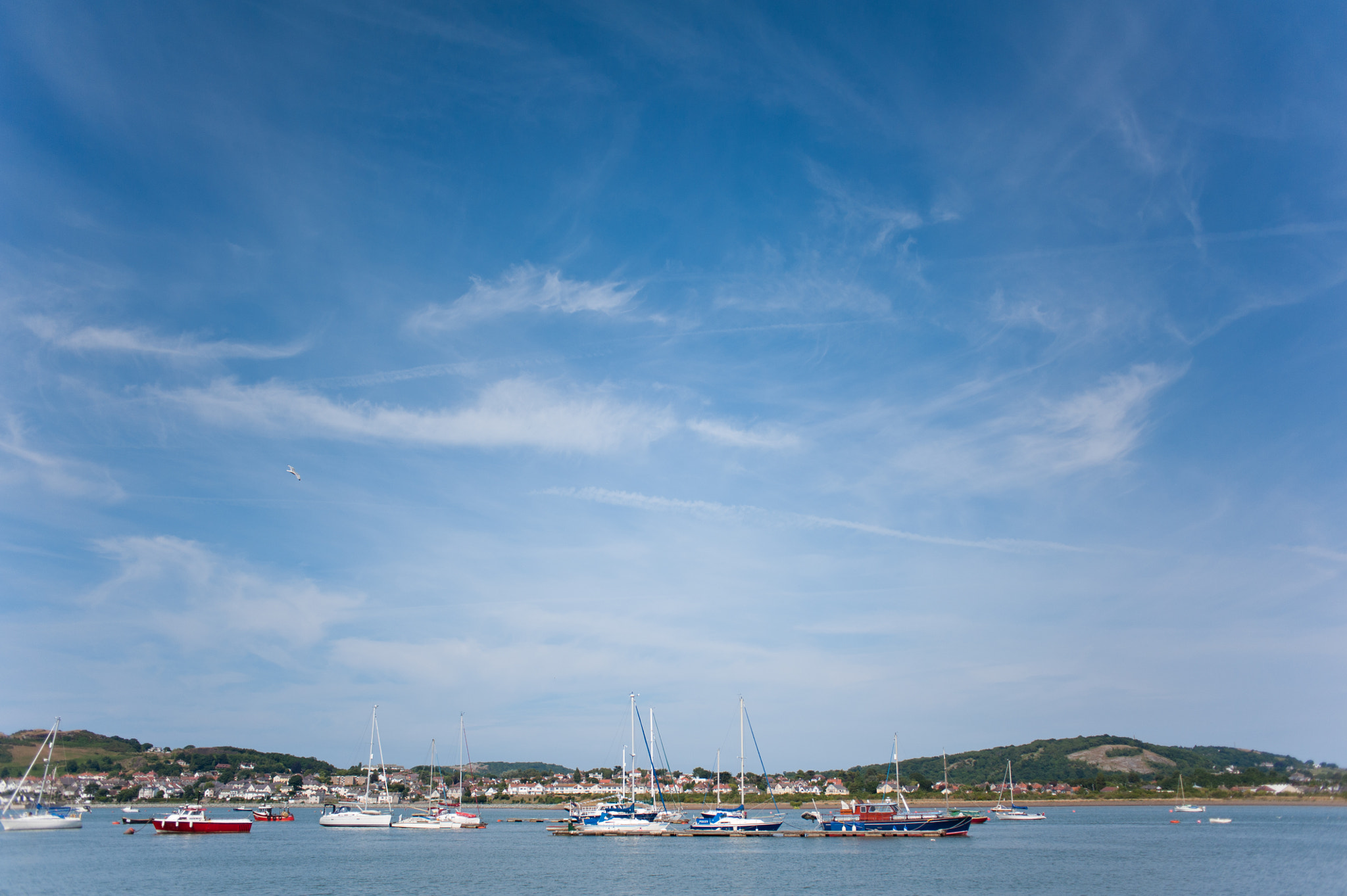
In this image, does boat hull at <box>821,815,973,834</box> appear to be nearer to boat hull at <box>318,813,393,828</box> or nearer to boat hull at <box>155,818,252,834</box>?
boat hull at <box>318,813,393,828</box>

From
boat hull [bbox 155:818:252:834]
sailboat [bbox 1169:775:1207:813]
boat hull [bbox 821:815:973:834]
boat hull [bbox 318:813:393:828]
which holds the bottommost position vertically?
sailboat [bbox 1169:775:1207:813]

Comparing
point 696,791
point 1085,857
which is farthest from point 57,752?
point 1085,857

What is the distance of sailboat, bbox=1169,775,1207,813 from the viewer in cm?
12088

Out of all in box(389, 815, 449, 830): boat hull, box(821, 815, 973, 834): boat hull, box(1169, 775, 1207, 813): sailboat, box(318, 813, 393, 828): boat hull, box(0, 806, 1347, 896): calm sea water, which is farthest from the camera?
box(1169, 775, 1207, 813): sailboat

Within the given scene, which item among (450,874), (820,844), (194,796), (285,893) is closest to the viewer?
(285,893)

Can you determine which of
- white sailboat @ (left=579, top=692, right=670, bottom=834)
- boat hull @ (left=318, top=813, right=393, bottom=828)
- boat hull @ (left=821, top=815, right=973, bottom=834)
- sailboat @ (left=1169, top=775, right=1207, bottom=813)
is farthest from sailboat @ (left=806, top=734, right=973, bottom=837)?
sailboat @ (left=1169, top=775, right=1207, bottom=813)

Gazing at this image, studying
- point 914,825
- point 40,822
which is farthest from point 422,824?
point 914,825

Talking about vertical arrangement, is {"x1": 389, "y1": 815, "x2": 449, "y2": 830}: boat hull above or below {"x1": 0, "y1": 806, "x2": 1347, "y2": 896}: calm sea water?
below

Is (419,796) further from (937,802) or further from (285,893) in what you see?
(285,893)

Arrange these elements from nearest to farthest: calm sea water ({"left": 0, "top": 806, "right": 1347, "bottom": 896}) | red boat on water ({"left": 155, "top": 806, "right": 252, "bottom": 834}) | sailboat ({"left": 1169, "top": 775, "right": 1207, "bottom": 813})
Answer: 1. calm sea water ({"left": 0, "top": 806, "right": 1347, "bottom": 896})
2. red boat on water ({"left": 155, "top": 806, "right": 252, "bottom": 834})
3. sailboat ({"left": 1169, "top": 775, "right": 1207, "bottom": 813})

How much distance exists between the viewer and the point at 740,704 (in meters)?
92.9

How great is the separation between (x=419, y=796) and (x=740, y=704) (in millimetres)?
123845

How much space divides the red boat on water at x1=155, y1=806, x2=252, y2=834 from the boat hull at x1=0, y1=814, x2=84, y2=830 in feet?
37.7

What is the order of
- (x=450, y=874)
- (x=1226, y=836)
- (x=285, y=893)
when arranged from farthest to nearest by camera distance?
1. (x=1226, y=836)
2. (x=450, y=874)
3. (x=285, y=893)
